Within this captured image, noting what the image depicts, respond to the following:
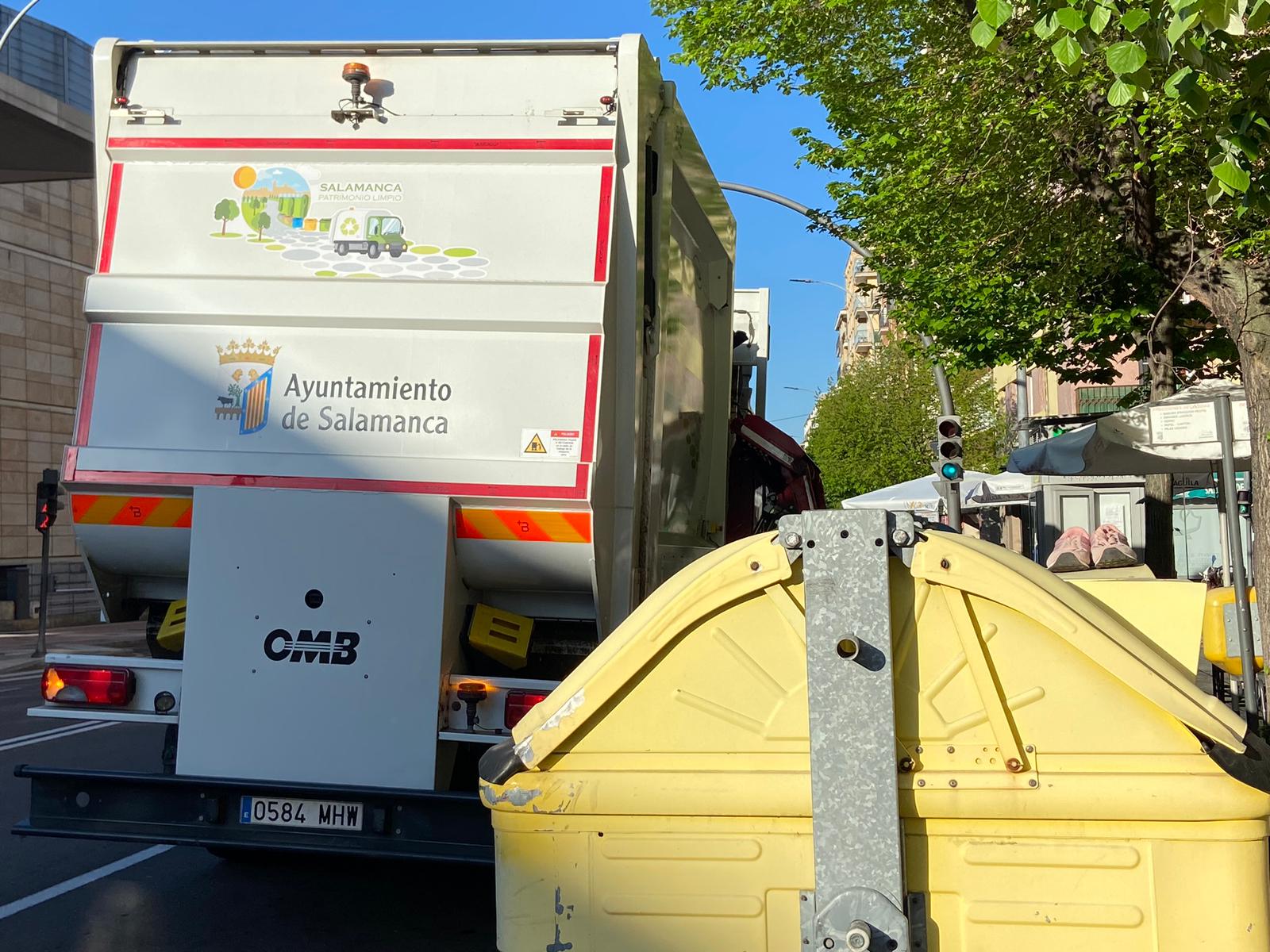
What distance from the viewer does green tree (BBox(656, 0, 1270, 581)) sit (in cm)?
735

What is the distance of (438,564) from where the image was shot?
4.79m

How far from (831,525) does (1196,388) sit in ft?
33.7

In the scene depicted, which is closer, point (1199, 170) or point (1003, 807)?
point (1003, 807)

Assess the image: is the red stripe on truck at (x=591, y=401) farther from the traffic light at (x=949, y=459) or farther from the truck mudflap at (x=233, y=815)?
the traffic light at (x=949, y=459)

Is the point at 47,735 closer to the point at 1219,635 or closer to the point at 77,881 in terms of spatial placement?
the point at 77,881

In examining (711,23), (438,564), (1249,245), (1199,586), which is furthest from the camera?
(711,23)

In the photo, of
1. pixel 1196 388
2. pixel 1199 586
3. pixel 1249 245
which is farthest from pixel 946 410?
pixel 1199 586

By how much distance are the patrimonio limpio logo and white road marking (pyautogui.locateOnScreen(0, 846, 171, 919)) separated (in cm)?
262

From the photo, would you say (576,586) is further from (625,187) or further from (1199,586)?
(1199,586)

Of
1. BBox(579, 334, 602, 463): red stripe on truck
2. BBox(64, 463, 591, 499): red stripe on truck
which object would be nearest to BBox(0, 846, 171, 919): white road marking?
BBox(64, 463, 591, 499): red stripe on truck

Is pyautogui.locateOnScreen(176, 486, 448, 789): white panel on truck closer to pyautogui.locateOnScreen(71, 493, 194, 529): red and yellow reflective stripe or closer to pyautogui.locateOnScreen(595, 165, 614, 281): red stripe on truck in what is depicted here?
pyautogui.locateOnScreen(71, 493, 194, 529): red and yellow reflective stripe

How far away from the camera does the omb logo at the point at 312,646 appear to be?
4816mm

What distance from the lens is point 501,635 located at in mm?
5031

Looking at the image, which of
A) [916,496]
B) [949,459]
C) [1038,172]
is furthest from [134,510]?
[916,496]
